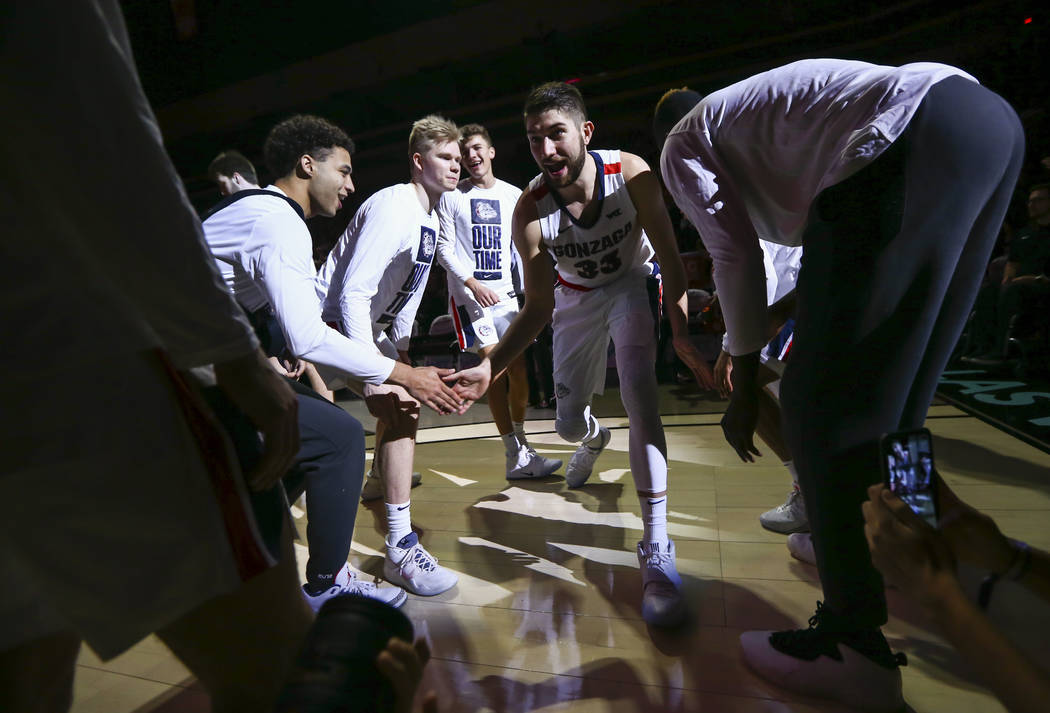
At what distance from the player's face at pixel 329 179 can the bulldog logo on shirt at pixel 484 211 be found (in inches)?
52.8

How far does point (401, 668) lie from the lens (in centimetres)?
58

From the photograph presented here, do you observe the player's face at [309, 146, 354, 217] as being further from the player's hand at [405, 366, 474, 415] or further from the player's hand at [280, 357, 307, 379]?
the player's hand at [280, 357, 307, 379]

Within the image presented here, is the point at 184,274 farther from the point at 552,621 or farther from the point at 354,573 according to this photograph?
the point at 354,573

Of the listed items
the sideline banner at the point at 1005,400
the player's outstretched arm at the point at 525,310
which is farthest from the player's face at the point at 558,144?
the sideline banner at the point at 1005,400

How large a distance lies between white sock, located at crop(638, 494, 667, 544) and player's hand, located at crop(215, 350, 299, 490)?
4.64ft

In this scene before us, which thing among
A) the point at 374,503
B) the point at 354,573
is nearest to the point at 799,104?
the point at 354,573

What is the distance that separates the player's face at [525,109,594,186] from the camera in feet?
6.88

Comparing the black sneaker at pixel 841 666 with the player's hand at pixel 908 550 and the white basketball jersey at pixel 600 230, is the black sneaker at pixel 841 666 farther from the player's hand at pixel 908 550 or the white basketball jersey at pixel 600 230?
the white basketball jersey at pixel 600 230

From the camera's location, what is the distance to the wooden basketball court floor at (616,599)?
55.5 inches

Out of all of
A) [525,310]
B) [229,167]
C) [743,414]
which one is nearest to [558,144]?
[525,310]

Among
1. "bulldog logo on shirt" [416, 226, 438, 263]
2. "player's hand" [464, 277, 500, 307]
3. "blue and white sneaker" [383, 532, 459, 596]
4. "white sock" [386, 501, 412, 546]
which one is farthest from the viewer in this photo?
"player's hand" [464, 277, 500, 307]

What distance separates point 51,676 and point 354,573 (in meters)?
1.41

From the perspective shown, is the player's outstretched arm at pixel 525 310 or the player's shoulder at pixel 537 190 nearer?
the player's outstretched arm at pixel 525 310

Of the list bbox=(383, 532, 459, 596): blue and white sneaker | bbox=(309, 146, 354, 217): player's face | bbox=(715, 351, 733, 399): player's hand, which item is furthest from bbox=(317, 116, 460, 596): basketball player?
bbox=(715, 351, 733, 399): player's hand
